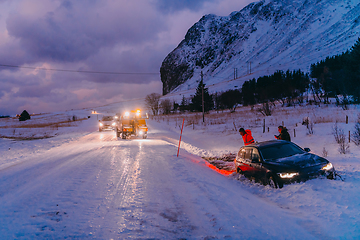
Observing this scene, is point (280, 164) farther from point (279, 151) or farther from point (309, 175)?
point (279, 151)

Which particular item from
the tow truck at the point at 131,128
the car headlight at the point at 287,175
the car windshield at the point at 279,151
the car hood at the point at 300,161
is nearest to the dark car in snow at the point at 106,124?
the tow truck at the point at 131,128

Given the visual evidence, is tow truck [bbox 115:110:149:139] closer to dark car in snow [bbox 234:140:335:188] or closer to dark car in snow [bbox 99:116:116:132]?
dark car in snow [bbox 99:116:116:132]

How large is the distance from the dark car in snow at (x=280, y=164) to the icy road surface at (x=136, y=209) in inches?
29.9

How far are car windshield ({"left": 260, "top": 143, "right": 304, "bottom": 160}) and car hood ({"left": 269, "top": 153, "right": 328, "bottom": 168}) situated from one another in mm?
268

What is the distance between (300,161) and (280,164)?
0.61m

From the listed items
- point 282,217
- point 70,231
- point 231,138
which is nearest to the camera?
point 70,231

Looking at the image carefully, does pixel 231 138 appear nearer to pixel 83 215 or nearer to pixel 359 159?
pixel 359 159

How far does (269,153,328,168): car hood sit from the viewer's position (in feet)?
19.0

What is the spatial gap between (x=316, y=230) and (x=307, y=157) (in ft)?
10.0

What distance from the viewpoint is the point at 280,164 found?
19.5ft

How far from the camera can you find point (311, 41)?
571ft

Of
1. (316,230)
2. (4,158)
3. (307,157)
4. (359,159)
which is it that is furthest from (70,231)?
(359,159)

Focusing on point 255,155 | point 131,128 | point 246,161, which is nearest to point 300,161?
point 255,155

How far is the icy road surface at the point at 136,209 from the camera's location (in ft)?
11.7
